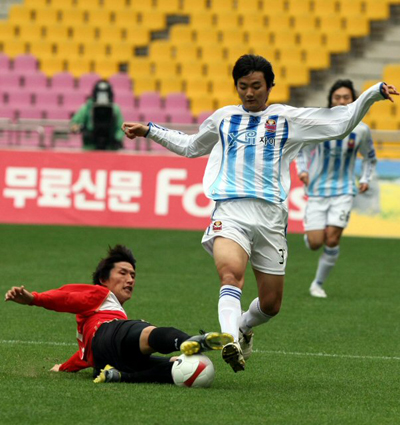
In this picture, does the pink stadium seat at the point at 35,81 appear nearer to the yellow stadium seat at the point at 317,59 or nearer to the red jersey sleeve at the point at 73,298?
the yellow stadium seat at the point at 317,59

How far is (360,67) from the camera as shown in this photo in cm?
2298

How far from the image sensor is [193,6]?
24047 millimetres

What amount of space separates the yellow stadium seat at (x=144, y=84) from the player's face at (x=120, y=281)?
16.4 meters

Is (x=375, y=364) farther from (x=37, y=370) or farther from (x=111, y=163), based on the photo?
(x=111, y=163)

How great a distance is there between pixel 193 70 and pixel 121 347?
17322 millimetres

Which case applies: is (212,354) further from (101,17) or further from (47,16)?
(47,16)

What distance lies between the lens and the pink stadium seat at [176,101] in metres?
22.0

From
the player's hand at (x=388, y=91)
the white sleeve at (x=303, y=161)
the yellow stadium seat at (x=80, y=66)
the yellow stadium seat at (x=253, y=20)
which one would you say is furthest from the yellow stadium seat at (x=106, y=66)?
the player's hand at (x=388, y=91)

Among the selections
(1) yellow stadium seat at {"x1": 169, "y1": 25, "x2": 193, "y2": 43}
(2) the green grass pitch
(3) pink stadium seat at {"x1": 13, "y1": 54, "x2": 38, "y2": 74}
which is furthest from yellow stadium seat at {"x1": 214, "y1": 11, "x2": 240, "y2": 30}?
(2) the green grass pitch

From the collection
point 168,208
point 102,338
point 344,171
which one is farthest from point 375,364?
point 168,208

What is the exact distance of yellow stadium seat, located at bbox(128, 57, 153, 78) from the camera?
23.2 m

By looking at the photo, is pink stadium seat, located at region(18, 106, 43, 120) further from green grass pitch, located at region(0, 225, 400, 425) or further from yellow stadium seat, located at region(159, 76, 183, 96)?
green grass pitch, located at region(0, 225, 400, 425)

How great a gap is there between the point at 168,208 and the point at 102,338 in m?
10.7

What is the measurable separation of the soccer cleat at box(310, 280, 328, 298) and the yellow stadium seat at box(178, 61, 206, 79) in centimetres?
1242
